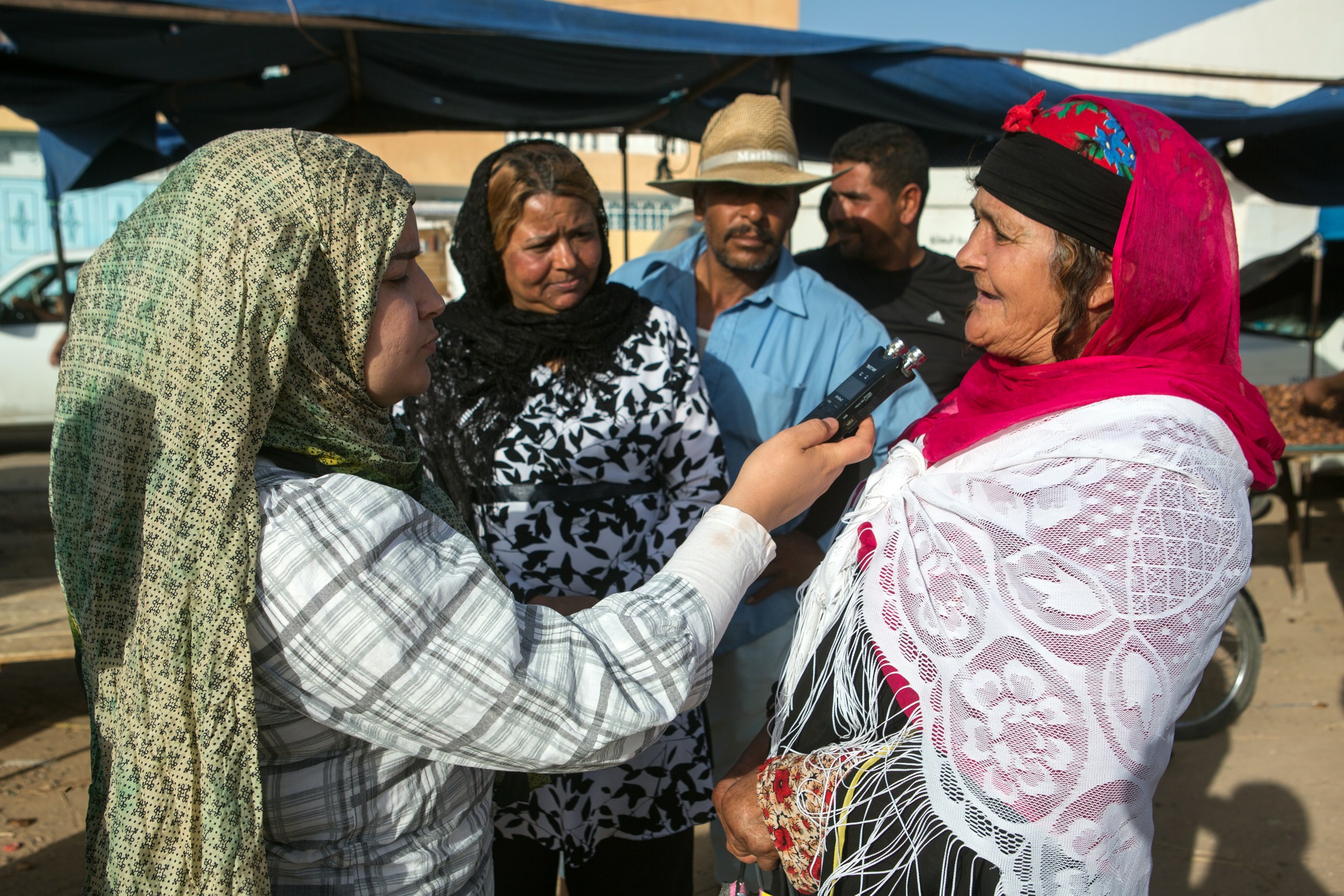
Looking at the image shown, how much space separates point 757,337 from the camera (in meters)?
2.65

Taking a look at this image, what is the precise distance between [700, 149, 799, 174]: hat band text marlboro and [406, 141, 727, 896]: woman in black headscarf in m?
0.79

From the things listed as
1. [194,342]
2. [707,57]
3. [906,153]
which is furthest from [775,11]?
[194,342]

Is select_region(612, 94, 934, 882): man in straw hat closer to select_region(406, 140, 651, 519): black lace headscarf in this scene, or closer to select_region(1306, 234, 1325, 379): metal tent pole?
select_region(406, 140, 651, 519): black lace headscarf

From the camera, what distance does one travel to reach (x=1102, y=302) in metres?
1.33

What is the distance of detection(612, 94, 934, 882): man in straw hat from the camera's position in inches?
98.0

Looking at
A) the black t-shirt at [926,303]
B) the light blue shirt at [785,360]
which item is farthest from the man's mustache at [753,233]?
the black t-shirt at [926,303]

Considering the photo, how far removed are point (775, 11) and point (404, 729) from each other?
1693 centimetres

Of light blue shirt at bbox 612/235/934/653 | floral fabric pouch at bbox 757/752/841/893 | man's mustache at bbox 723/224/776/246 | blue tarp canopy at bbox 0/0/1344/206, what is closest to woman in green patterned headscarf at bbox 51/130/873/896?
floral fabric pouch at bbox 757/752/841/893

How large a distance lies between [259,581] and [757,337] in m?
1.89

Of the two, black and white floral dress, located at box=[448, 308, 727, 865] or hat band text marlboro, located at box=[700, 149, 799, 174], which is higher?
hat band text marlboro, located at box=[700, 149, 799, 174]

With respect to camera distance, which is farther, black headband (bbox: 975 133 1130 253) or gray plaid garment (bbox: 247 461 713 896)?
black headband (bbox: 975 133 1130 253)

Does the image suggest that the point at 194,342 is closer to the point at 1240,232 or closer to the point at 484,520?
the point at 484,520

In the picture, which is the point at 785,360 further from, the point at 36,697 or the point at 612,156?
the point at 612,156

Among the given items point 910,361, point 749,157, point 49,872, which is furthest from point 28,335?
point 910,361
